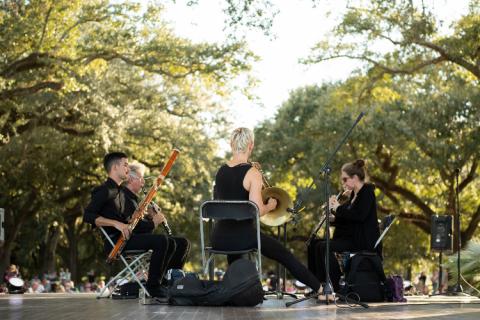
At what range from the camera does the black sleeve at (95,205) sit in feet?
33.2

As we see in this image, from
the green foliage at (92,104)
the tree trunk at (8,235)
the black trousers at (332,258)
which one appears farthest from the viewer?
the tree trunk at (8,235)

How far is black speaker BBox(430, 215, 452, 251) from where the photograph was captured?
58.2ft

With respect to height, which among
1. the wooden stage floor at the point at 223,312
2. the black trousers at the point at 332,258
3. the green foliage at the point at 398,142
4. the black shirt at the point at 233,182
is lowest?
the wooden stage floor at the point at 223,312

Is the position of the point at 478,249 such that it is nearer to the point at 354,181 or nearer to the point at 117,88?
the point at 354,181

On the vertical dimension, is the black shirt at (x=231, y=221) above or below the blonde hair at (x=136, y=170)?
below

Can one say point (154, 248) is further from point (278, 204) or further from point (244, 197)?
point (244, 197)

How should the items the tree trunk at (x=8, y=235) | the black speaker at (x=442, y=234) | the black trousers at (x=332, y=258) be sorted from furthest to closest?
1. the tree trunk at (x=8, y=235)
2. the black speaker at (x=442, y=234)
3. the black trousers at (x=332, y=258)

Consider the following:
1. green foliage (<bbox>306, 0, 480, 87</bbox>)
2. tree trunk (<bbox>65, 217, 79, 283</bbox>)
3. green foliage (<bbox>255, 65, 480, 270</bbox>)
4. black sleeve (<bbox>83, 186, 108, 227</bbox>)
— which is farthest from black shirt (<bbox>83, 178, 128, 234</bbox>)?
tree trunk (<bbox>65, 217, 79, 283</bbox>)

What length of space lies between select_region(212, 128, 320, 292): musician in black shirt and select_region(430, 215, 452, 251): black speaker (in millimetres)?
9283

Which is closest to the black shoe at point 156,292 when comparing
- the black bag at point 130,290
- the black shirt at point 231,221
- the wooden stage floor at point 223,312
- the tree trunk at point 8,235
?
the black bag at point 130,290

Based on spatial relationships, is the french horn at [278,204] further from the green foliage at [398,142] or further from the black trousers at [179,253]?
the green foliage at [398,142]

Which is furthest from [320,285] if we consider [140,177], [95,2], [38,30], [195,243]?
[195,243]

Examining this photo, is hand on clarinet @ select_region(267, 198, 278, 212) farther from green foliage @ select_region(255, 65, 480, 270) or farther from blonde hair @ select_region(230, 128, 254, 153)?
green foliage @ select_region(255, 65, 480, 270)

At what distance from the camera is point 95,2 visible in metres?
21.0
